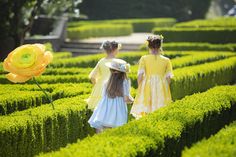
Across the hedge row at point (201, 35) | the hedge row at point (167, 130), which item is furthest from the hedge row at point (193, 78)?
the hedge row at point (201, 35)

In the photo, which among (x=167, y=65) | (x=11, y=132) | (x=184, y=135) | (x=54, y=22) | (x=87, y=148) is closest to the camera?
(x=87, y=148)

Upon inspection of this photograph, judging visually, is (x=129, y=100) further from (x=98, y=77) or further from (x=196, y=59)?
(x=196, y=59)

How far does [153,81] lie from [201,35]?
16.4 metres

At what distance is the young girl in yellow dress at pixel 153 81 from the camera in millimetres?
9195

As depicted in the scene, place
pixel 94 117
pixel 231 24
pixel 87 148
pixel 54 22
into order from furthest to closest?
pixel 54 22 → pixel 231 24 → pixel 94 117 → pixel 87 148

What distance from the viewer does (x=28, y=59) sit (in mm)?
8594

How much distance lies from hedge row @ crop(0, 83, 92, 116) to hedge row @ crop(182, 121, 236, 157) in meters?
4.70

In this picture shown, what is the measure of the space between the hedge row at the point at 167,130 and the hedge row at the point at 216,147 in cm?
63

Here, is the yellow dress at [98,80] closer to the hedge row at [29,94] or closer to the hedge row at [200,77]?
the hedge row at [29,94]

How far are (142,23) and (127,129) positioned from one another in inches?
1357

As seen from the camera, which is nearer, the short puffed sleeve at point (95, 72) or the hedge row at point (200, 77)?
the short puffed sleeve at point (95, 72)

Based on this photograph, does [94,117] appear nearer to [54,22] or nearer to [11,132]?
[11,132]

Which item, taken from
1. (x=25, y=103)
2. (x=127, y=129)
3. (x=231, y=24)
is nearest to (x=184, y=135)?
(x=127, y=129)

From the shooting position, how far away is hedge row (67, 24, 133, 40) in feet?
103
